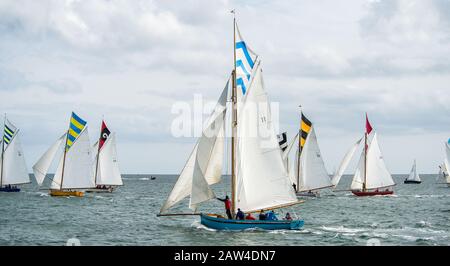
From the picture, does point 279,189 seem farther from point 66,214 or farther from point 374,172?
point 374,172

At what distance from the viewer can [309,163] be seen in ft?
244

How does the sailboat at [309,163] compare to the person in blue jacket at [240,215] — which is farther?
the sailboat at [309,163]

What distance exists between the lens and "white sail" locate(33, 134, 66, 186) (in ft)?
257

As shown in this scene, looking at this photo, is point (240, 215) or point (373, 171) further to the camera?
point (373, 171)

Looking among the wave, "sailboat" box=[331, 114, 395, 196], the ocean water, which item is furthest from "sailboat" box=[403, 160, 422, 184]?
the wave

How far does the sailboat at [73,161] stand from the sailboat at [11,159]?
11293mm

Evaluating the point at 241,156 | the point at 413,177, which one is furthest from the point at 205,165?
the point at 413,177

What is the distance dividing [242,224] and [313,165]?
3857cm

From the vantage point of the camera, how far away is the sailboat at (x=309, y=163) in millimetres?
74312

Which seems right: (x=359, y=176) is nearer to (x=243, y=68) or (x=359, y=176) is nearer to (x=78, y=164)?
(x=78, y=164)

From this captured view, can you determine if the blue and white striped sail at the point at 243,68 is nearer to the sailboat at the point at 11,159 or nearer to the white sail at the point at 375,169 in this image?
the white sail at the point at 375,169

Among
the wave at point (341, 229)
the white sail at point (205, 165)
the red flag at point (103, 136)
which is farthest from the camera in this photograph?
the red flag at point (103, 136)

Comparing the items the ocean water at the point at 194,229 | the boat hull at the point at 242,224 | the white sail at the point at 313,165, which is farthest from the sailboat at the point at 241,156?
the white sail at the point at 313,165

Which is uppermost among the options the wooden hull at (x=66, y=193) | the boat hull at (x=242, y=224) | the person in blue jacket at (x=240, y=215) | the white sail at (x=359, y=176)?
the white sail at (x=359, y=176)
